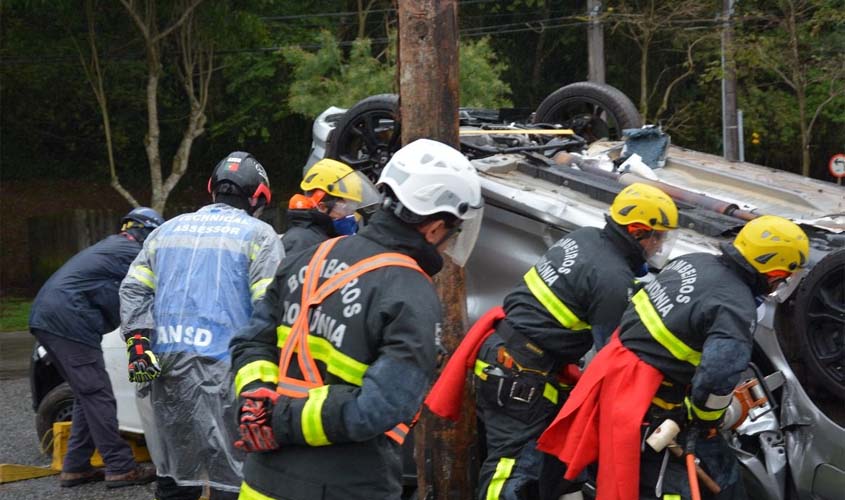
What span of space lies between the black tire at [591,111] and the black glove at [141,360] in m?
3.48

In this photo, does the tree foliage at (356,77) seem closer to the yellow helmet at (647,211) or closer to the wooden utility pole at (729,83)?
the wooden utility pole at (729,83)

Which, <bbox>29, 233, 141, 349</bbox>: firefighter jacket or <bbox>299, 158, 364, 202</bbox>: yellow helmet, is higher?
<bbox>299, 158, 364, 202</bbox>: yellow helmet

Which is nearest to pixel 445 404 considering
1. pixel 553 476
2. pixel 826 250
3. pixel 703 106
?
pixel 553 476

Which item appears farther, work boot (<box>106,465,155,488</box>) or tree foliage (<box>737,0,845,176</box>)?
tree foliage (<box>737,0,845,176</box>)

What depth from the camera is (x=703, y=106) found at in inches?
937

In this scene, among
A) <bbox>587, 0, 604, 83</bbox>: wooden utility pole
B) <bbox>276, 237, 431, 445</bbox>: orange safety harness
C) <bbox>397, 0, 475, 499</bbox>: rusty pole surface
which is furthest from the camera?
<bbox>587, 0, 604, 83</bbox>: wooden utility pole

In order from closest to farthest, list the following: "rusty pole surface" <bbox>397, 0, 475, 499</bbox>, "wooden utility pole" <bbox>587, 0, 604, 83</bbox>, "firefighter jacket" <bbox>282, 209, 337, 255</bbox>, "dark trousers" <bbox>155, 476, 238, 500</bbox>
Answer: "rusty pole surface" <bbox>397, 0, 475, 499</bbox>, "dark trousers" <bbox>155, 476, 238, 500</bbox>, "firefighter jacket" <bbox>282, 209, 337, 255</bbox>, "wooden utility pole" <bbox>587, 0, 604, 83</bbox>

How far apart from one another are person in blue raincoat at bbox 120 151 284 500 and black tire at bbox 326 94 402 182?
5.75 ft

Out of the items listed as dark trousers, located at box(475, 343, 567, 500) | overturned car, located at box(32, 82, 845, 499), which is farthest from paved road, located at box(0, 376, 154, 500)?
dark trousers, located at box(475, 343, 567, 500)

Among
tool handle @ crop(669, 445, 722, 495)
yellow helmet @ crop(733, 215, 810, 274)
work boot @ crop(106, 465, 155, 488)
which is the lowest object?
work boot @ crop(106, 465, 155, 488)

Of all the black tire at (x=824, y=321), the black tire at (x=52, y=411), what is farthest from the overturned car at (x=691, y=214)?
the black tire at (x=52, y=411)

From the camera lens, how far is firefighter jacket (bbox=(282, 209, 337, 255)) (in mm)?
5426

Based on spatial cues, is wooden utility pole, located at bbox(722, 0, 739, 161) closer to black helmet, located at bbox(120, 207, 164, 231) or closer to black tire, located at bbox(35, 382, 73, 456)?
black helmet, located at bbox(120, 207, 164, 231)

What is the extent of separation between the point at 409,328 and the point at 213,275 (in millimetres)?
1973
